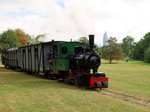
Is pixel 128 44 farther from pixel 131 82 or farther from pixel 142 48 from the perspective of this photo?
pixel 131 82

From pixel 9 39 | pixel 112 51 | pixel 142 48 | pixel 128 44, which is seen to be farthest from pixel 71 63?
pixel 128 44

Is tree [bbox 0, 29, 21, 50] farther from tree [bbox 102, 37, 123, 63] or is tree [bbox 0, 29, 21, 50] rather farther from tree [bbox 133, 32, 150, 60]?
tree [bbox 133, 32, 150, 60]

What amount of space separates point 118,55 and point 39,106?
159ft

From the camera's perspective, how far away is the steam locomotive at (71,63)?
1185 cm

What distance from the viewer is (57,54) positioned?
1448 centimetres

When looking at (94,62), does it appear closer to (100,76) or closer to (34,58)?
(100,76)

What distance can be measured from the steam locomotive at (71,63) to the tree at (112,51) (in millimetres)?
38006

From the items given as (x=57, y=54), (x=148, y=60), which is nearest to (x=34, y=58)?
(x=57, y=54)

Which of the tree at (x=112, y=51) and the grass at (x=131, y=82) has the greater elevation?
the tree at (x=112, y=51)

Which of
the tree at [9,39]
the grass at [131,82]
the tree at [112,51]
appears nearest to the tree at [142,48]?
the tree at [112,51]

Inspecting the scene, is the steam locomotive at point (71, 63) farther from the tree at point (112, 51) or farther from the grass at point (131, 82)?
the tree at point (112, 51)

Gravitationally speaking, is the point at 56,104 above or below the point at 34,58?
below

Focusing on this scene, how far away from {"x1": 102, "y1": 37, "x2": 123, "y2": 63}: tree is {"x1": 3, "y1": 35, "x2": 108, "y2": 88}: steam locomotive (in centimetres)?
3801

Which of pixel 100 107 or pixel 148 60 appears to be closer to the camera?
pixel 100 107
